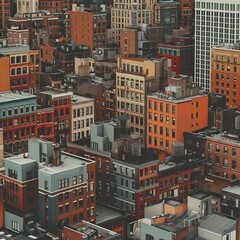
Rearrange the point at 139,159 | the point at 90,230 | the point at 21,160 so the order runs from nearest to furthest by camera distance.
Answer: the point at 90,230 → the point at 21,160 → the point at 139,159

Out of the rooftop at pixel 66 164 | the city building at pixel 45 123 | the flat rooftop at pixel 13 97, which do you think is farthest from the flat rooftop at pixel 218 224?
the city building at pixel 45 123

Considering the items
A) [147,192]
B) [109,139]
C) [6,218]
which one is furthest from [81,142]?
[6,218]

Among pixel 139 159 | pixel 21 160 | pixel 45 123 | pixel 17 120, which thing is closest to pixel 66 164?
pixel 21 160

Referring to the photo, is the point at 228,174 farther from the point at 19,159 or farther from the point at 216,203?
the point at 19,159

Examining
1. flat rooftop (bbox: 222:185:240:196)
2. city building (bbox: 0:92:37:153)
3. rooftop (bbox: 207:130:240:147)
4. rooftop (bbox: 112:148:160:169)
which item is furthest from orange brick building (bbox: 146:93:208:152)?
city building (bbox: 0:92:37:153)

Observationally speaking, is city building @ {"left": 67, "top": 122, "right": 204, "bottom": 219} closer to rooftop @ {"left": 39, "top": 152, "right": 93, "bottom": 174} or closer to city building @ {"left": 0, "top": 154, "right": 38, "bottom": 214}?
rooftop @ {"left": 39, "top": 152, "right": 93, "bottom": 174}

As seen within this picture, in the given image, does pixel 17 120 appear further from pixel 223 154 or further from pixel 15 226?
pixel 223 154
